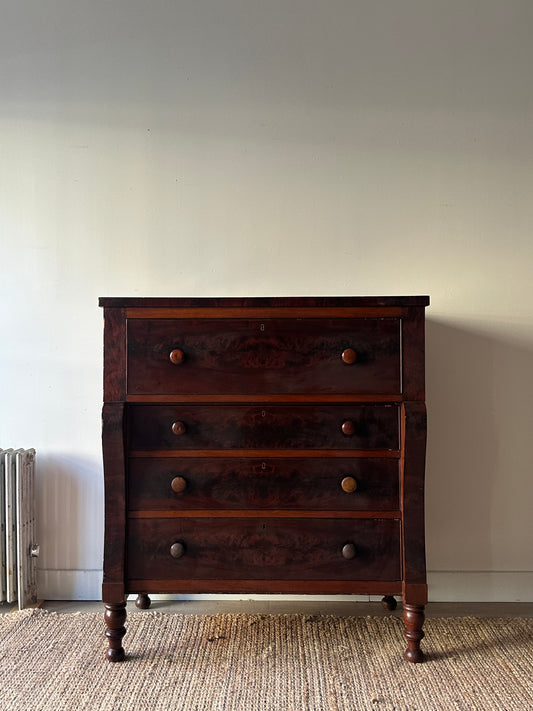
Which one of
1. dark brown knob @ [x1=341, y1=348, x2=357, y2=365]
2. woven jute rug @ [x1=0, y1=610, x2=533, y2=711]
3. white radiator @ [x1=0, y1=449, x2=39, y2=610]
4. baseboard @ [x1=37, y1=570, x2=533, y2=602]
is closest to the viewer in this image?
woven jute rug @ [x1=0, y1=610, x2=533, y2=711]

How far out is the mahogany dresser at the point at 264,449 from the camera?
1.75 m

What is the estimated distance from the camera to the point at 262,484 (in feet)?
5.85

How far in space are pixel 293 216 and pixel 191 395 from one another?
0.91m

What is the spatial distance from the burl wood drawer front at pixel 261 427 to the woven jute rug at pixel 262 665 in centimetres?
66

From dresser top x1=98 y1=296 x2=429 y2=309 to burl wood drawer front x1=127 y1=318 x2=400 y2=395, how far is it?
5 cm

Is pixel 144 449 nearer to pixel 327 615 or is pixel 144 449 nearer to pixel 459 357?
pixel 327 615

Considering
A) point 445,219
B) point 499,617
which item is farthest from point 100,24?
point 499,617

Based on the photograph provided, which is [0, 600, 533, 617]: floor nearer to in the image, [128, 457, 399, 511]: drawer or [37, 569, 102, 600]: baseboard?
[37, 569, 102, 600]: baseboard

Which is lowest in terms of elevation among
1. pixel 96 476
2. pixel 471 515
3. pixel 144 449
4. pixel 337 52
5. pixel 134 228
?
pixel 471 515

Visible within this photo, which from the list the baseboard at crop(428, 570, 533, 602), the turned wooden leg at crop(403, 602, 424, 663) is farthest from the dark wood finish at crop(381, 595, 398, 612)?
the turned wooden leg at crop(403, 602, 424, 663)

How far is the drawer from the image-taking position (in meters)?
1.78

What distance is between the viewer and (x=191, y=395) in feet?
5.82

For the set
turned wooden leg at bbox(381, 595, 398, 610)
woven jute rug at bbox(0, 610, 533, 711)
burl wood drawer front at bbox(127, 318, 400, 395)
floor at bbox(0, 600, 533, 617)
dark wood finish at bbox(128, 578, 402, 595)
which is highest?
burl wood drawer front at bbox(127, 318, 400, 395)

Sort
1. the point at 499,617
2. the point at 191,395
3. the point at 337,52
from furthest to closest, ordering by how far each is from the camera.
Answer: the point at 337,52 < the point at 499,617 < the point at 191,395
